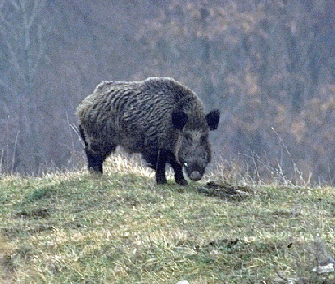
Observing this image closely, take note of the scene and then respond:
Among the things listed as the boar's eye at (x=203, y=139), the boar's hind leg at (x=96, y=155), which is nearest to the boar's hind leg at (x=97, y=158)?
the boar's hind leg at (x=96, y=155)

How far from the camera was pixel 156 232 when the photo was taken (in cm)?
839

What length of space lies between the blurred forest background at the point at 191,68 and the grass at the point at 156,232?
890 inches

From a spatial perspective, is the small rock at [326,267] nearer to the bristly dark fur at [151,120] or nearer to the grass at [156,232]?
the grass at [156,232]

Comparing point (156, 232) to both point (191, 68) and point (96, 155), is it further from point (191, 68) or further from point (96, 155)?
point (191, 68)

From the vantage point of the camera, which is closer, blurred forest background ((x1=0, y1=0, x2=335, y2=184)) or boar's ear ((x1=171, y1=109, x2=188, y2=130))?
boar's ear ((x1=171, y1=109, x2=188, y2=130))

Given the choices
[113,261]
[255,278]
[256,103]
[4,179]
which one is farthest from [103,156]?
[256,103]

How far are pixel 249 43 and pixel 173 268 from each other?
3102 centimetres

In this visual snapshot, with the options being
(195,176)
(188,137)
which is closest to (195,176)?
(195,176)

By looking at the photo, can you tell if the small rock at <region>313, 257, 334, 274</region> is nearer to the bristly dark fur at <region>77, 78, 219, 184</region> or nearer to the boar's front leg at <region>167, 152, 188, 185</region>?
the bristly dark fur at <region>77, 78, 219, 184</region>

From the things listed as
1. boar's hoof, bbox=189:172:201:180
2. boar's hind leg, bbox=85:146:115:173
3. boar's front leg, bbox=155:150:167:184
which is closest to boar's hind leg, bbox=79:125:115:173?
boar's hind leg, bbox=85:146:115:173

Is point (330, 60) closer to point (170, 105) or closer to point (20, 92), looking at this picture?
point (20, 92)

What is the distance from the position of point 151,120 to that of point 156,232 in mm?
3449

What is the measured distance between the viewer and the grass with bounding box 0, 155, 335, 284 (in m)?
7.20

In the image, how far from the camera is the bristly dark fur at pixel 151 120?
37.9 ft
